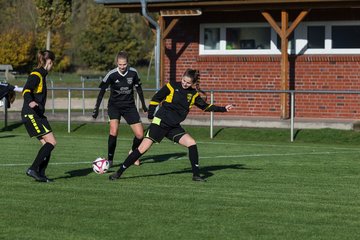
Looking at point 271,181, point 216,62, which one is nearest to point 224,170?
point 271,181

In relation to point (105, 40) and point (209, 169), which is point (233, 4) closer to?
point (209, 169)

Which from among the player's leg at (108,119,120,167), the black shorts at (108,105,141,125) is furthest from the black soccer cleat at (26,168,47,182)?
the black shorts at (108,105,141,125)

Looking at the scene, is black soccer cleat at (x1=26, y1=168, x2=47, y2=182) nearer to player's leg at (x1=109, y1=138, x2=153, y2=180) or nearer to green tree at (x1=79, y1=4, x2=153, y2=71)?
player's leg at (x1=109, y1=138, x2=153, y2=180)

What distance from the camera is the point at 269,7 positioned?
2628cm

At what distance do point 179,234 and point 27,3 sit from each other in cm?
8510

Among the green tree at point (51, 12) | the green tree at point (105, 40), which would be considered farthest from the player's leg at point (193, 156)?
the green tree at point (105, 40)

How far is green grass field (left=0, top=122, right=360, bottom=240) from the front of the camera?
9664 mm

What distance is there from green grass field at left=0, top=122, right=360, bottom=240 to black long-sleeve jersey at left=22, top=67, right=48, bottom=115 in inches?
41.0

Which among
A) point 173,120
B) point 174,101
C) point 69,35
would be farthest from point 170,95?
point 69,35

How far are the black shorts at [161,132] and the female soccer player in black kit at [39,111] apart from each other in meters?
1.43

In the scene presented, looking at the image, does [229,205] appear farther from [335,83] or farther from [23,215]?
[335,83]

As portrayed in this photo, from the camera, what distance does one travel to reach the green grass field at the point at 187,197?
9.66 meters

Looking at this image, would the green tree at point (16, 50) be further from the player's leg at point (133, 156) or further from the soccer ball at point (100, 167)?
the player's leg at point (133, 156)

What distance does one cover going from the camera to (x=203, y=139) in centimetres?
2416
